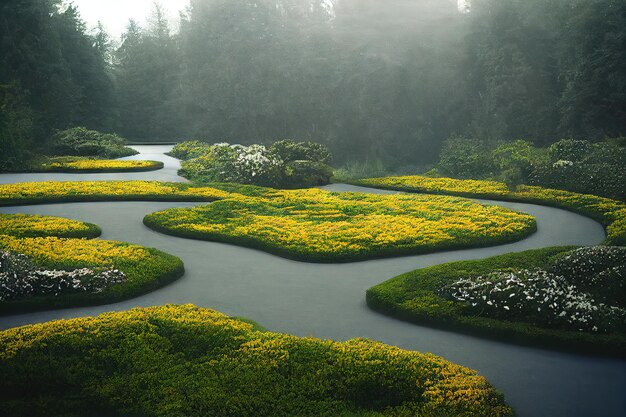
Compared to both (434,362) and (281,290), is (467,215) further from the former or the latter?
(434,362)

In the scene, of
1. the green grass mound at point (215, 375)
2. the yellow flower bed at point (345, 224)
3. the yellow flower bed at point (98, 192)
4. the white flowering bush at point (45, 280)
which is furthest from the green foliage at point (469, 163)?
the green grass mound at point (215, 375)

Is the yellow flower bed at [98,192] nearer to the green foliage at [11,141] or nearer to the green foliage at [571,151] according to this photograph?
the green foliage at [11,141]

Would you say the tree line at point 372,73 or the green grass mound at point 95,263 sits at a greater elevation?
the tree line at point 372,73

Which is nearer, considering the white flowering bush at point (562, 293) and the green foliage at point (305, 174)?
the white flowering bush at point (562, 293)

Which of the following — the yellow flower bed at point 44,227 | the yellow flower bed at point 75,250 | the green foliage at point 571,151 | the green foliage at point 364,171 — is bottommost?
the green foliage at point 364,171

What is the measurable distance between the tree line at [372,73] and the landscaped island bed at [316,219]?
858cm

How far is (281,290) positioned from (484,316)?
2430mm

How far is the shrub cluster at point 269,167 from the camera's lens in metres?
18.0

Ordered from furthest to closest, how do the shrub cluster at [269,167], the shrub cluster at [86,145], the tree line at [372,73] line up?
the shrub cluster at [86,145]
the tree line at [372,73]
the shrub cluster at [269,167]

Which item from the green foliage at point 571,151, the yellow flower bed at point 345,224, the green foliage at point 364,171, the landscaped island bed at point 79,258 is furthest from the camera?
the green foliage at point 364,171

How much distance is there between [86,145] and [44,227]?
18.0 m

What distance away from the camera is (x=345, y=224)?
10.9 m

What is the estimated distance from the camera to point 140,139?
46469mm

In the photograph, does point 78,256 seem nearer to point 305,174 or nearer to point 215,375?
point 215,375
